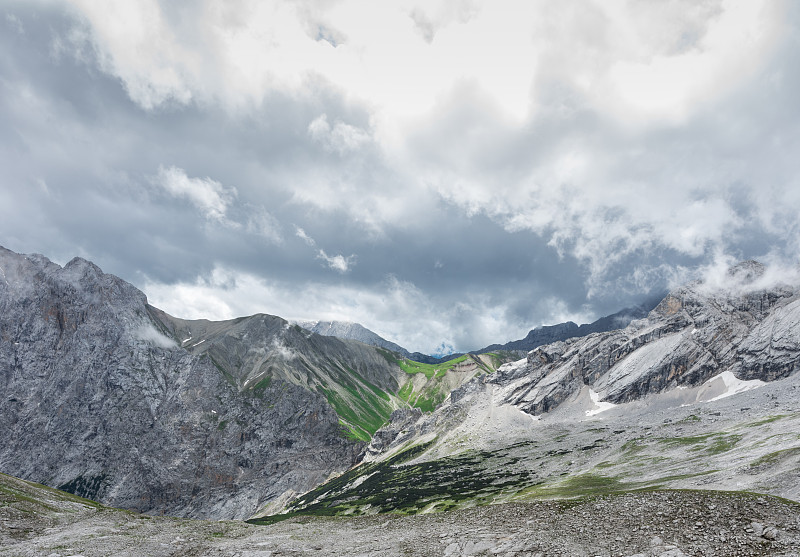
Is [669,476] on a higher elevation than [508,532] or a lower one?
lower

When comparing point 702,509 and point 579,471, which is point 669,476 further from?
point 702,509

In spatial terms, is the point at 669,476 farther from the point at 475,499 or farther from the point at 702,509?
the point at 702,509

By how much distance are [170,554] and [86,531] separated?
1934cm

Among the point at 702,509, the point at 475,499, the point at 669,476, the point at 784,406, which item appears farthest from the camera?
the point at 784,406

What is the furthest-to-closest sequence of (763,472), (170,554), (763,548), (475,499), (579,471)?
(579,471), (475,499), (763,472), (170,554), (763,548)

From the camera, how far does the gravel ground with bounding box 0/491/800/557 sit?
109ft

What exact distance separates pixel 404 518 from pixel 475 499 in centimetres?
8671

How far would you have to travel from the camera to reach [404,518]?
194 feet

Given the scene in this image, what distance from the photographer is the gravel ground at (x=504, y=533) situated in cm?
3325

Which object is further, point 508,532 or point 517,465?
point 517,465

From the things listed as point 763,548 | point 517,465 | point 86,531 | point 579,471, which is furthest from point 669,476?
point 86,531

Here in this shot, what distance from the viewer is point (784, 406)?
186 metres

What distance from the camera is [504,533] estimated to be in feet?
132

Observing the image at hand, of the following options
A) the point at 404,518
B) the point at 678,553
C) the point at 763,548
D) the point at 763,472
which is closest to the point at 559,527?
the point at 678,553
